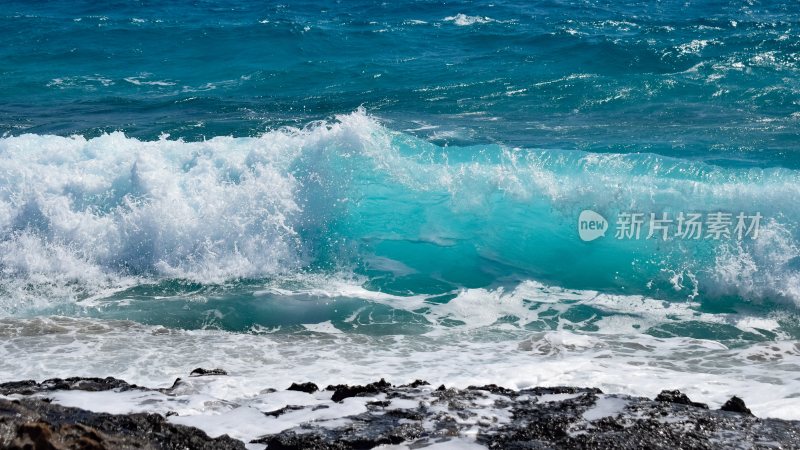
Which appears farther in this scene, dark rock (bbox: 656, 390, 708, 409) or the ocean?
the ocean

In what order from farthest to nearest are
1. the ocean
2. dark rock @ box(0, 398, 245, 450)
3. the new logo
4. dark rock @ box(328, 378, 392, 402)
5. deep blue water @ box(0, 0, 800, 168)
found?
1. deep blue water @ box(0, 0, 800, 168)
2. the new logo
3. the ocean
4. dark rock @ box(328, 378, 392, 402)
5. dark rock @ box(0, 398, 245, 450)

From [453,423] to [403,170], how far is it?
23.7 ft

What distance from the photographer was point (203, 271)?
970 cm

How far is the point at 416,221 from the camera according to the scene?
11164 mm

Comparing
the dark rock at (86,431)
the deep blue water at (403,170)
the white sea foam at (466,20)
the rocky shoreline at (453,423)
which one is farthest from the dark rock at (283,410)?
the white sea foam at (466,20)

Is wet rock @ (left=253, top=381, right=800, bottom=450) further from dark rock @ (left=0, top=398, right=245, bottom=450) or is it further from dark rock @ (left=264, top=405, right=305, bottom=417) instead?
dark rock @ (left=0, top=398, right=245, bottom=450)

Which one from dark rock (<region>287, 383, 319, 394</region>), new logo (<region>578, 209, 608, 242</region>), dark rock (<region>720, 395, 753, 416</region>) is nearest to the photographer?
dark rock (<region>720, 395, 753, 416</region>)

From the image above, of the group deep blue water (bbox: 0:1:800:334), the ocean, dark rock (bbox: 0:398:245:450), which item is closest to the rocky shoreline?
dark rock (bbox: 0:398:245:450)

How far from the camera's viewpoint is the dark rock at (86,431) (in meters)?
3.75

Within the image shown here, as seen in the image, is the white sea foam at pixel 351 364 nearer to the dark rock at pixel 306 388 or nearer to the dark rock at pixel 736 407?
the dark rock at pixel 306 388

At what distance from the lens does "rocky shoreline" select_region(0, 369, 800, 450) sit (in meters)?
4.53

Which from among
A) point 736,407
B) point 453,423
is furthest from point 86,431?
point 736,407

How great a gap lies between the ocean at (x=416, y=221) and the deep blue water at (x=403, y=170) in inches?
1.7

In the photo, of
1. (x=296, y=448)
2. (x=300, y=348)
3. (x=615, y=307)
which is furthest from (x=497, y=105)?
(x=296, y=448)
